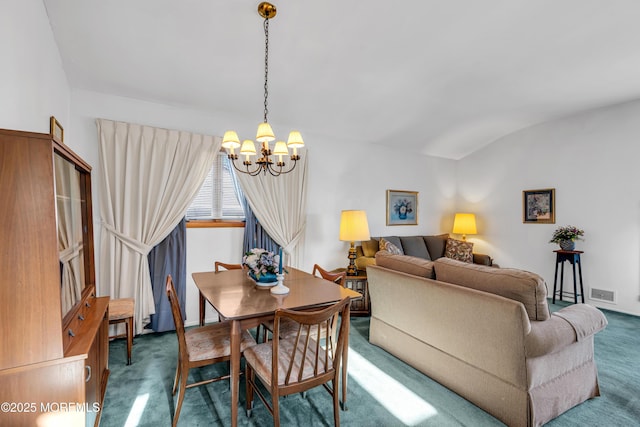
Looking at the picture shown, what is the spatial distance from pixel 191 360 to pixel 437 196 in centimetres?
500

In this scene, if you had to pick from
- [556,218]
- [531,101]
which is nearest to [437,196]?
[556,218]

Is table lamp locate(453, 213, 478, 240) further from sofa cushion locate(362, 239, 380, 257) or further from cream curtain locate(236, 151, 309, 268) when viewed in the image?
cream curtain locate(236, 151, 309, 268)

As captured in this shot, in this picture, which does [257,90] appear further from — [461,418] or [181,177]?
[461,418]

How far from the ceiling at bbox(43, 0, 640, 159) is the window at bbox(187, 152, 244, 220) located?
0.52m

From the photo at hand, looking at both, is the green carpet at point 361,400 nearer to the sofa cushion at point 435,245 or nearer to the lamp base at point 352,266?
the lamp base at point 352,266

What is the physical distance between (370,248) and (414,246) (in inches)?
34.3

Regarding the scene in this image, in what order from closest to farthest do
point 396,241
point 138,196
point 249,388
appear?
point 249,388 → point 138,196 → point 396,241

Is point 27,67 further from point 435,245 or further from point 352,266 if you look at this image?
point 435,245

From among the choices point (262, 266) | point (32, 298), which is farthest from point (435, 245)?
point (32, 298)

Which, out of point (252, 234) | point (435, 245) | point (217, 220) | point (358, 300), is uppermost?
point (217, 220)

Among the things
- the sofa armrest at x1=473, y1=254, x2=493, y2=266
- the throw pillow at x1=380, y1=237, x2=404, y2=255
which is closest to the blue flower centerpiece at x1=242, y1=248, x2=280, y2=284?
the throw pillow at x1=380, y1=237, x2=404, y2=255

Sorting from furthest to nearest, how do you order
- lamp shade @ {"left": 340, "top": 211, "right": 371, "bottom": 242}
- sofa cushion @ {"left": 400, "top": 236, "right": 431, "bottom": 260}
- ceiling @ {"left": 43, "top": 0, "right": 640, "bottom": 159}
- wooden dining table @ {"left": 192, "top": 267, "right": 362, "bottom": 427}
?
sofa cushion @ {"left": 400, "top": 236, "right": 431, "bottom": 260} → lamp shade @ {"left": 340, "top": 211, "right": 371, "bottom": 242} → ceiling @ {"left": 43, "top": 0, "right": 640, "bottom": 159} → wooden dining table @ {"left": 192, "top": 267, "right": 362, "bottom": 427}

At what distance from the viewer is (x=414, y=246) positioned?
484 centimetres

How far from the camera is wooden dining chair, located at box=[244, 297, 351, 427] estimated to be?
154 cm
